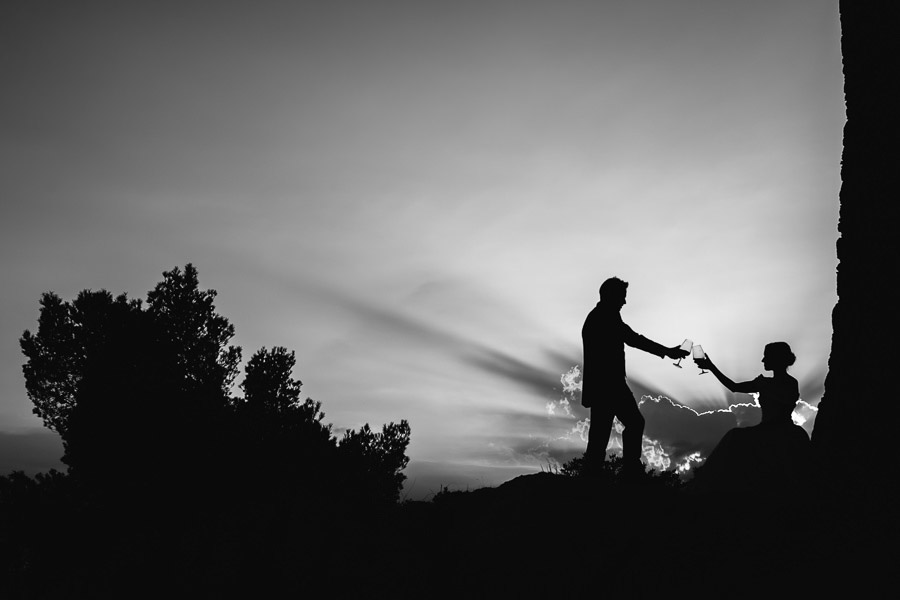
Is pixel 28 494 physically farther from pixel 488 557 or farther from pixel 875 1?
pixel 875 1

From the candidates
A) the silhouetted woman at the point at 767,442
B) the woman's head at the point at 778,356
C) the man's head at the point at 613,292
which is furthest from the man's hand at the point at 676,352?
the woman's head at the point at 778,356

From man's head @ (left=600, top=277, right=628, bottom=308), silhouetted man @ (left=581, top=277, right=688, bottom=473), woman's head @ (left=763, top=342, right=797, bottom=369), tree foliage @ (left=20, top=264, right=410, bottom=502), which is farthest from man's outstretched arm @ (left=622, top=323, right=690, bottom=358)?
tree foliage @ (left=20, top=264, right=410, bottom=502)

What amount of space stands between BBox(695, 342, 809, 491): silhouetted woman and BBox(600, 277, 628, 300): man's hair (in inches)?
53.6

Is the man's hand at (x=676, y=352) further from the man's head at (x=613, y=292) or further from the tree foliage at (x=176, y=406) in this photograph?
the tree foliage at (x=176, y=406)

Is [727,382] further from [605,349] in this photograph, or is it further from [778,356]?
[605,349]

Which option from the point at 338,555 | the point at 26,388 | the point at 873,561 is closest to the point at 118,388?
the point at 26,388

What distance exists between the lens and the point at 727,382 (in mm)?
7492

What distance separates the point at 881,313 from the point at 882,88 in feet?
9.07

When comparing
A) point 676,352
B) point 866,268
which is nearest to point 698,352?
point 676,352

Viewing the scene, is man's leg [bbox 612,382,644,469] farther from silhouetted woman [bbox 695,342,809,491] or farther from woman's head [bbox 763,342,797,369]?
woman's head [bbox 763,342,797,369]

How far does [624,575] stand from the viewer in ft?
15.3

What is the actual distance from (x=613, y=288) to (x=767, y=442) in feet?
8.38

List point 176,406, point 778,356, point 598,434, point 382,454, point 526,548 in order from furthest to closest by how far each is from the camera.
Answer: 1. point 382,454
2. point 176,406
3. point 778,356
4. point 598,434
5. point 526,548

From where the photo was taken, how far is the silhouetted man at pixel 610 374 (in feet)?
21.9
